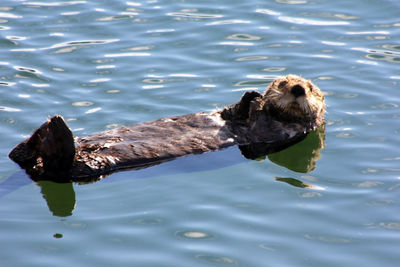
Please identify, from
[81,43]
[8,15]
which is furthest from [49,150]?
[8,15]

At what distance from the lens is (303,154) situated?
289 inches

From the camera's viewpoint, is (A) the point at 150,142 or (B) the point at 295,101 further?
(B) the point at 295,101

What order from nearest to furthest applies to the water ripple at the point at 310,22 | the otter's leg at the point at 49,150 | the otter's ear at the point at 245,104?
→ 1. the otter's leg at the point at 49,150
2. the otter's ear at the point at 245,104
3. the water ripple at the point at 310,22

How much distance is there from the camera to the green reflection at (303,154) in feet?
23.1

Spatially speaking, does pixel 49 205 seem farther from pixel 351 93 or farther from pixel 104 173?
pixel 351 93

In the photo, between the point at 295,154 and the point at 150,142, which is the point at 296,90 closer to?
the point at 295,154

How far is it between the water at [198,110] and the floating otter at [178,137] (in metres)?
0.14

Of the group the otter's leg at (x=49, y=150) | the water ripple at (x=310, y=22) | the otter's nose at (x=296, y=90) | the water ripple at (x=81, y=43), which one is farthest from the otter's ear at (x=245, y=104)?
the water ripple at (x=310, y=22)

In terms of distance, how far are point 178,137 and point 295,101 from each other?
1.32 m

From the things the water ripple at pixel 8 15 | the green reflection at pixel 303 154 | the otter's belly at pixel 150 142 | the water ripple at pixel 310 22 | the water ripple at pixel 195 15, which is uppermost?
the water ripple at pixel 8 15

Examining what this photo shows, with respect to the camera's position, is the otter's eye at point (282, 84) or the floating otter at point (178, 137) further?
the otter's eye at point (282, 84)

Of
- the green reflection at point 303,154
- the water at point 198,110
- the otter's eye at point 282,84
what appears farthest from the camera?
the otter's eye at point 282,84

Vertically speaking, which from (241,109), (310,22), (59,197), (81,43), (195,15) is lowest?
(59,197)

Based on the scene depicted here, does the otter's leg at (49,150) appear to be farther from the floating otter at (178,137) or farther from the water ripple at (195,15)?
the water ripple at (195,15)
